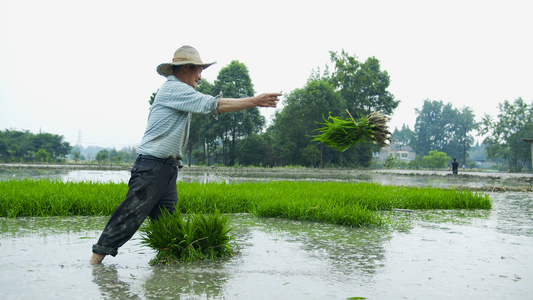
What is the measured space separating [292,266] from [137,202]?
4.10 ft

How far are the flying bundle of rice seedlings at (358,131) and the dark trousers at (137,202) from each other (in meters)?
2.06

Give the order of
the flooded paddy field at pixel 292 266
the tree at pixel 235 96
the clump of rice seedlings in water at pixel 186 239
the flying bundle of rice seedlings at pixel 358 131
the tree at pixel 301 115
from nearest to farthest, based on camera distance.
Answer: the flooded paddy field at pixel 292 266, the clump of rice seedlings in water at pixel 186 239, the flying bundle of rice seedlings at pixel 358 131, the tree at pixel 301 115, the tree at pixel 235 96

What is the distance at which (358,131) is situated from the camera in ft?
15.2

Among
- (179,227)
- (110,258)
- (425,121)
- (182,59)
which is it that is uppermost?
(425,121)

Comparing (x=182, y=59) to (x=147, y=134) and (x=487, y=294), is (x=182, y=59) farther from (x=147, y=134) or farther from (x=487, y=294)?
(x=487, y=294)

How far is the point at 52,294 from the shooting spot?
2445 millimetres

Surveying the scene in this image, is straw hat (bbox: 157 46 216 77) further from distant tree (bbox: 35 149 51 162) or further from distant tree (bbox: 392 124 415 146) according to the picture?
distant tree (bbox: 392 124 415 146)

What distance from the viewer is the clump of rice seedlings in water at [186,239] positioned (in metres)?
3.28

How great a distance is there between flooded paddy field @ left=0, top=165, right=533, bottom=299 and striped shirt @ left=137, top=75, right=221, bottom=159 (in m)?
0.88

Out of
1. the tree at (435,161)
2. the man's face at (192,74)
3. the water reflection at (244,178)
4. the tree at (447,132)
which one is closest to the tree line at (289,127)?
the tree at (435,161)

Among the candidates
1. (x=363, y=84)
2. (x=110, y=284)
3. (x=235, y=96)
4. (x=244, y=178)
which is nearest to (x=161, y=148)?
(x=110, y=284)

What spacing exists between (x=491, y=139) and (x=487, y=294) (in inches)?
2706

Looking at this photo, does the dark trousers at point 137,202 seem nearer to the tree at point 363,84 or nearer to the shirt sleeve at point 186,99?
the shirt sleeve at point 186,99

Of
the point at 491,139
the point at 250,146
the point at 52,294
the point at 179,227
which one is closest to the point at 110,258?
the point at 179,227
